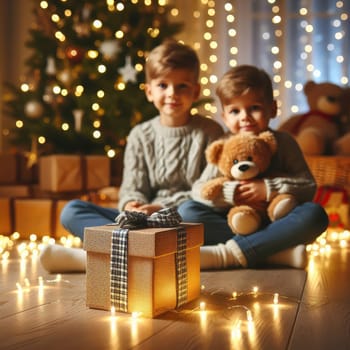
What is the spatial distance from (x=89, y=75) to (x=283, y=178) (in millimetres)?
1482

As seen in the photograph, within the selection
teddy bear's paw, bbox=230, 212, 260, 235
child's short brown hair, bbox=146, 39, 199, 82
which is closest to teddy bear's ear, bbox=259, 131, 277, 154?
teddy bear's paw, bbox=230, 212, 260, 235

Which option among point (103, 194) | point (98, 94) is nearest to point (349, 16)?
point (98, 94)

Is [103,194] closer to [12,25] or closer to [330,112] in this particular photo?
[330,112]

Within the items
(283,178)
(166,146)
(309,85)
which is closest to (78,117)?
(166,146)

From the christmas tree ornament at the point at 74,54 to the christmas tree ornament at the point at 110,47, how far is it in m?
0.11

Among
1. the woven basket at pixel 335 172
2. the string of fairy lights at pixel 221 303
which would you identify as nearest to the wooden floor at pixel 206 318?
the string of fairy lights at pixel 221 303

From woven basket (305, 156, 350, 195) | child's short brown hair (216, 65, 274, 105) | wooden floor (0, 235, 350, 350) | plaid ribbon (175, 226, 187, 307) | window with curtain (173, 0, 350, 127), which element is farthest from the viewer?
window with curtain (173, 0, 350, 127)

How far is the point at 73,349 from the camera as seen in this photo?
93 centimetres

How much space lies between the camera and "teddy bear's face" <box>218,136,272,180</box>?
1698mm

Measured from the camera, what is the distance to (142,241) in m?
1.11

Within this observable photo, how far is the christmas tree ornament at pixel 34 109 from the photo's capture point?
291 centimetres

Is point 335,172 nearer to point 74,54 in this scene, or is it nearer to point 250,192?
point 250,192

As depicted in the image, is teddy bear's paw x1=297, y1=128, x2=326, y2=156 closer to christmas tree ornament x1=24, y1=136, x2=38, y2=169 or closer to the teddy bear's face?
the teddy bear's face

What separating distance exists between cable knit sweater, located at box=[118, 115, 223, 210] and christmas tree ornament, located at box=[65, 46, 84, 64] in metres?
1.00
